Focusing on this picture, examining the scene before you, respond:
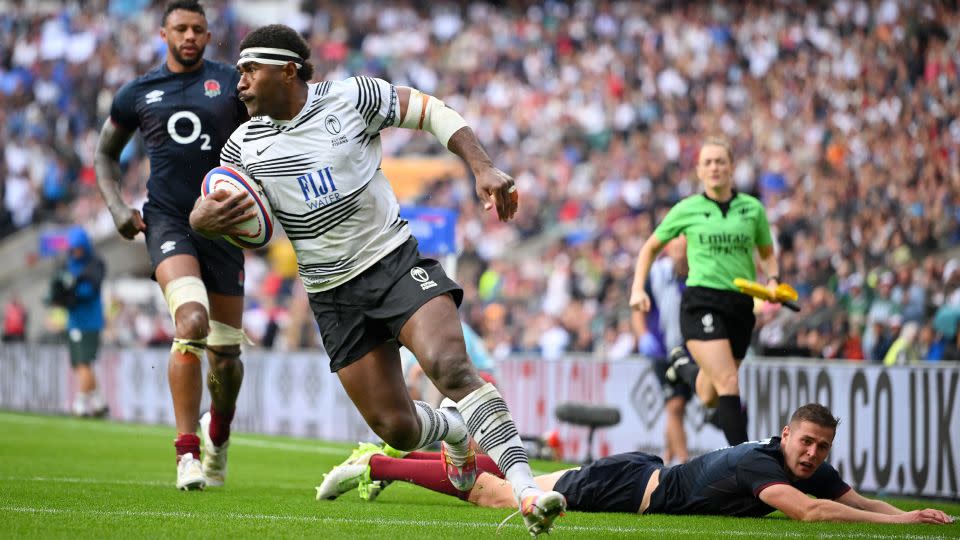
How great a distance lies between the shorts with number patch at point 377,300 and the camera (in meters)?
6.85

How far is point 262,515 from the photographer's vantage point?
7.41 meters

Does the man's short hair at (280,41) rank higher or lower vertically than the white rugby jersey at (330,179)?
higher

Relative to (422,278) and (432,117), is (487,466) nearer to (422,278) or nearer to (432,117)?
(422,278)

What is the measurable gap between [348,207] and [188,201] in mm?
2380

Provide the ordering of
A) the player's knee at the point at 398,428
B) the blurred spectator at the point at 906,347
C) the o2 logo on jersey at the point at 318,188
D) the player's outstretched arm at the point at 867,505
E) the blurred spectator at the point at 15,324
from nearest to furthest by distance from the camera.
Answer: the o2 logo on jersey at the point at 318,188 → the player's knee at the point at 398,428 → the player's outstretched arm at the point at 867,505 → the blurred spectator at the point at 906,347 → the blurred spectator at the point at 15,324

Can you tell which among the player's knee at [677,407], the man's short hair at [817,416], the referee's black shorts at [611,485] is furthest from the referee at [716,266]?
the man's short hair at [817,416]

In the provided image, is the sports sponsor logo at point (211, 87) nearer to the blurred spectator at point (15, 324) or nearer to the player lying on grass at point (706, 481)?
the player lying on grass at point (706, 481)

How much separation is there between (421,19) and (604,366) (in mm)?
19694

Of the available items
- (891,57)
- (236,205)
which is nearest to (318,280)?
(236,205)

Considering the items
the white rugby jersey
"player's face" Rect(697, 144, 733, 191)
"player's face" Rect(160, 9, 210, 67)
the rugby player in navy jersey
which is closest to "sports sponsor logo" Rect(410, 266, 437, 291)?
the white rugby jersey

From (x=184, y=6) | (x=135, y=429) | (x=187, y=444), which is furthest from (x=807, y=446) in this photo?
(x=135, y=429)

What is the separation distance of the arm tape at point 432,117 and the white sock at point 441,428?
1.35 m

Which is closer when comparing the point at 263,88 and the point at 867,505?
the point at 263,88

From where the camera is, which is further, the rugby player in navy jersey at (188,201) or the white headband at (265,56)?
the rugby player in navy jersey at (188,201)
